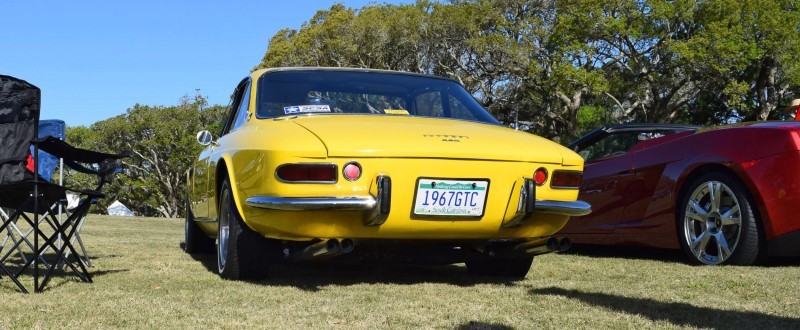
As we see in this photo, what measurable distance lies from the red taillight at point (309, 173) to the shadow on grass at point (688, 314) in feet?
4.54

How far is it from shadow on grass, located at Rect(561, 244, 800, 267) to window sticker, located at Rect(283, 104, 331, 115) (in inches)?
119

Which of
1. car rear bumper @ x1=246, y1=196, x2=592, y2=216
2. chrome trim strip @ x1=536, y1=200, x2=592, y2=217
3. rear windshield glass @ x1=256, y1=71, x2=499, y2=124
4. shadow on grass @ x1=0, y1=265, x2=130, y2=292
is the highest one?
rear windshield glass @ x1=256, y1=71, x2=499, y2=124

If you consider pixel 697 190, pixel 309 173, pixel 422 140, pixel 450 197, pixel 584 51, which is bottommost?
pixel 697 190

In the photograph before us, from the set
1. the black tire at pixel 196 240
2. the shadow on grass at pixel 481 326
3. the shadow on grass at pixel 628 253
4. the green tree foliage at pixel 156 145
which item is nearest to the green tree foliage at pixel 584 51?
the green tree foliage at pixel 156 145

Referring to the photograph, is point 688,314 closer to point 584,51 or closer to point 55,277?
point 55,277

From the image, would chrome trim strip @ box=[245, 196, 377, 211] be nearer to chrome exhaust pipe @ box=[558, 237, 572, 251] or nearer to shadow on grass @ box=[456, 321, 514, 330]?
shadow on grass @ box=[456, 321, 514, 330]

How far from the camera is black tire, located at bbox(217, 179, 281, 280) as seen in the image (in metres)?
5.12

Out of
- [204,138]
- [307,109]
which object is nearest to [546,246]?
[307,109]

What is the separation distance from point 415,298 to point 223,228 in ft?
5.31

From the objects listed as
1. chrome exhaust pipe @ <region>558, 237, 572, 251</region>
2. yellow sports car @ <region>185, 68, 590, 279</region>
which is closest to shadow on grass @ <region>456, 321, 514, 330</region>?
yellow sports car @ <region>185, 68, 590, 279</region>

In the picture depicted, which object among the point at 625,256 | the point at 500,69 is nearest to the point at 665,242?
the point at 625,256

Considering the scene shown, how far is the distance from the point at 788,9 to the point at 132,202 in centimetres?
3357

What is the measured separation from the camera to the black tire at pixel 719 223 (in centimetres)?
583

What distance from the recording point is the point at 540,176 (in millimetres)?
4891
